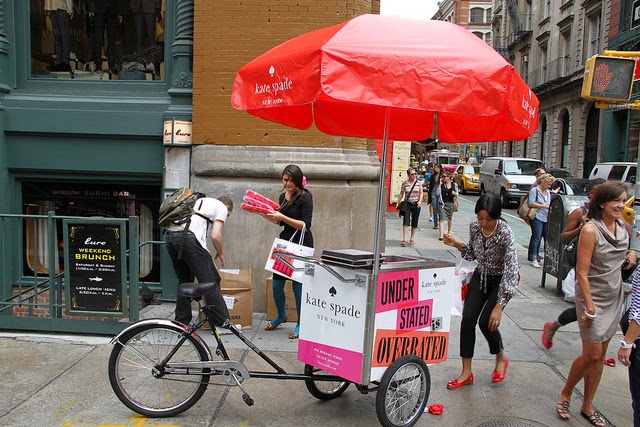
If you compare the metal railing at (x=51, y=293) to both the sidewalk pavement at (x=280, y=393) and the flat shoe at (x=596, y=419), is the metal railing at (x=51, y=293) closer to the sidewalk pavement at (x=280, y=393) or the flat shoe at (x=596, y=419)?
the sidewalk pavement at (x=280, y=393)

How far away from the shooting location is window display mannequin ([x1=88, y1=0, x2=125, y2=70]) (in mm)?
7887

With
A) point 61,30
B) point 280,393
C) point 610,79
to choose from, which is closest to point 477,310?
point 280,393

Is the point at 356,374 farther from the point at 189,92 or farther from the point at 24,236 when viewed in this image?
the point at 24,236

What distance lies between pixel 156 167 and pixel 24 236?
6.66 feet

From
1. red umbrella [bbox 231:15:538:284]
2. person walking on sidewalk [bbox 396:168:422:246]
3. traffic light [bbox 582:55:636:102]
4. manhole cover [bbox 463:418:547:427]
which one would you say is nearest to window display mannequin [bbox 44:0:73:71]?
red umbrella [bbox 231:15:538:284]

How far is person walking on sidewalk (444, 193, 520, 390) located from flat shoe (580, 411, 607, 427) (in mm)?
804

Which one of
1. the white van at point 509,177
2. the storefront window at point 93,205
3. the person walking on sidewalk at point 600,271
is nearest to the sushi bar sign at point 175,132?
the storefront window at point 93,205

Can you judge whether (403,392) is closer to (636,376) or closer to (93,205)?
(636,376)

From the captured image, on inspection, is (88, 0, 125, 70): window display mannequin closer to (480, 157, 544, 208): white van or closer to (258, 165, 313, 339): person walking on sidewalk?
(258, 165, 313, 339): person walking on sidewalk

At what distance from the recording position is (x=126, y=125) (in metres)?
7.05

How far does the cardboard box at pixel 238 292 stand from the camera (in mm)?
6047

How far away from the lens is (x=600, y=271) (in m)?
3.99

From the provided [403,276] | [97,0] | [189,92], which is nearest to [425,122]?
[403,276]

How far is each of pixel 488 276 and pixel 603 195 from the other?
3.55 feet
